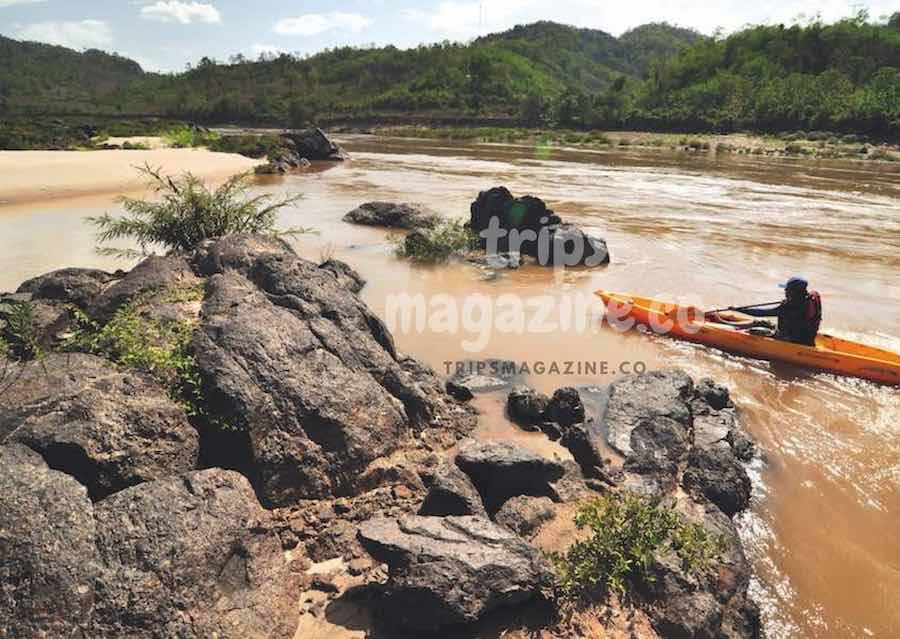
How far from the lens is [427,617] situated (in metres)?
3.94

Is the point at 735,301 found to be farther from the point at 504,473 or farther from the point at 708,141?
the point at 708,141

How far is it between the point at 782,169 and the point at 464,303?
34.7 meters

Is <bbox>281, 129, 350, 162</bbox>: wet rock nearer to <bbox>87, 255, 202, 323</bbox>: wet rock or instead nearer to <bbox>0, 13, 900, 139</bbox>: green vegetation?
<bbox>0, 13, 900, 139</bbox>: green vegetation

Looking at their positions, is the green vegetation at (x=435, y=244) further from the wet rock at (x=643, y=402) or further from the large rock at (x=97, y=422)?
the large rock at (x=97, y=422)

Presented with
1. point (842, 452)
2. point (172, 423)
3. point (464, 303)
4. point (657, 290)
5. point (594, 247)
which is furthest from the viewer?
point (594, 247)

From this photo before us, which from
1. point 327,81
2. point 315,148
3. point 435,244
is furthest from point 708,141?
point 327,81

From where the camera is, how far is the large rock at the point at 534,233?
1580cm

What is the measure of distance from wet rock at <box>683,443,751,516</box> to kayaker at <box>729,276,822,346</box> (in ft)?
14.4

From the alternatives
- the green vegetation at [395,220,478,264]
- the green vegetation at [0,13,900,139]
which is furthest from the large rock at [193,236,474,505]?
the green vegetation at [0,13,900,139]

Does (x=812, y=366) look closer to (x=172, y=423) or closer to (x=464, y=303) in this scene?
(x=464, y=303)

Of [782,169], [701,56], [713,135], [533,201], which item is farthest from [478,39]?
[533,201]

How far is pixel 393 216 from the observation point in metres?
20.2

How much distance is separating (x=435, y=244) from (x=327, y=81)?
133 m

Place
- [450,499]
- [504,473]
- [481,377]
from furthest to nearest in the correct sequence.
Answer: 1. [481,377]
2. [504,473]
3. [450,499]
